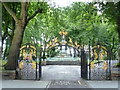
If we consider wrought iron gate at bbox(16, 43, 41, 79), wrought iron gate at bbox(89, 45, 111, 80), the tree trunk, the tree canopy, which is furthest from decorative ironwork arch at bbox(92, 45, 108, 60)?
the tree trunk

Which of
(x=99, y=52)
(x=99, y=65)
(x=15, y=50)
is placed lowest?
(x=99, y=65)

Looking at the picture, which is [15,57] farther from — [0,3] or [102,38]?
[102,38]

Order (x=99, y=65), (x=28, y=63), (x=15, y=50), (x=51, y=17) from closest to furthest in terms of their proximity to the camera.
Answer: (x=99, y=65), (x=28, y=63), (x=15, y=50), (x=51, y=17)

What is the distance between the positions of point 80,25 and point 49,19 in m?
10.3

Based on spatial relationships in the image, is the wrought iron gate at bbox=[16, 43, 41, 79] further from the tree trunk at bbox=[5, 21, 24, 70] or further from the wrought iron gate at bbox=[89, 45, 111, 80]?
the wrought iron gate at bbox=[89, 45, 111, 80]

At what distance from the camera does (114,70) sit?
48.1 feet

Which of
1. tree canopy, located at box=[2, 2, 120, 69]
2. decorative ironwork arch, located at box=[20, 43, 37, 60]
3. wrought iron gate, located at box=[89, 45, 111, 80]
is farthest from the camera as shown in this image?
tree canopy, located at box=[2, 2, 120, 69]

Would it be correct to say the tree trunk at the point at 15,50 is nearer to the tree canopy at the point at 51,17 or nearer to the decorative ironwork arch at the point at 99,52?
the tree canopy at the point at 51,17

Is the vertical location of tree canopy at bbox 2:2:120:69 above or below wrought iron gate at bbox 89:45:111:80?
above

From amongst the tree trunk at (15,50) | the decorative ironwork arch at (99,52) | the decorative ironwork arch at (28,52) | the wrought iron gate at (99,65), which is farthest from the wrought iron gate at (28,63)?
the decorative ironwork arch at (99,52)

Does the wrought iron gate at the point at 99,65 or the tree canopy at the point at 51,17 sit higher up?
the tree canopy at the point at 51,17

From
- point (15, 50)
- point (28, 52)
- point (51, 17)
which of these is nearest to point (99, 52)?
point (28, 52)

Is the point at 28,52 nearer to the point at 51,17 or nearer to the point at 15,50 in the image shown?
the point at 15,50

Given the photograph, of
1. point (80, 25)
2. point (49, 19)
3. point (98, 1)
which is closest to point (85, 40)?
point (80, 25)
